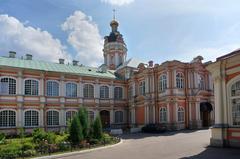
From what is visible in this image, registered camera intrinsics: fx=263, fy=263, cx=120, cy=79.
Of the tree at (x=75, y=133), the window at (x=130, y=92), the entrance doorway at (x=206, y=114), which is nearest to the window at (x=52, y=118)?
the window at (x=130, y=92)

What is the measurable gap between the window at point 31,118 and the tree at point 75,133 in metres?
15.6

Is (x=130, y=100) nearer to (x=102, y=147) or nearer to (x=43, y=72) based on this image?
(x=43, y=72)

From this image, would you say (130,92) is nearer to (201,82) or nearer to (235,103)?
(201,82)

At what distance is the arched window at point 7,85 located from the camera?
96.8 feet

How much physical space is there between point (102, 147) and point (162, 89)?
17.1 meters

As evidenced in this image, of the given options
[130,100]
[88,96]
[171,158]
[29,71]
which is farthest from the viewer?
[130,100]

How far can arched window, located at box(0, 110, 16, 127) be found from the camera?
29.2 meters

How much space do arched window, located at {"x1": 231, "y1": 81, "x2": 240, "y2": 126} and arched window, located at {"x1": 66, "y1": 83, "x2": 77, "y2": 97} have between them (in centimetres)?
2285

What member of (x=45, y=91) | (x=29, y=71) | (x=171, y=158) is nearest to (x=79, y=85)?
(x=45, y=91)

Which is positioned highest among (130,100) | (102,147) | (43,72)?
(43,72)

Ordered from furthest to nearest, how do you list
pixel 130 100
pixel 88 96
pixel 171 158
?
1. pixel 130 100
2. pixel 88 96
3. pixel 171 158

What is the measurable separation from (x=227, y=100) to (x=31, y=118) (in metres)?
23.1

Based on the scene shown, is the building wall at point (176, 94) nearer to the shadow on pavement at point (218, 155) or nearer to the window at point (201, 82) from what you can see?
the window at point (201, 82)

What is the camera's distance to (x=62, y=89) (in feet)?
110
